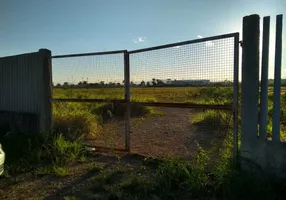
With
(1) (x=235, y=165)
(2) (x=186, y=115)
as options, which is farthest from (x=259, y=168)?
(2) (x=186, y=115)

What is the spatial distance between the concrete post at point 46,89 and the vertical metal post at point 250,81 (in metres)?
4.58

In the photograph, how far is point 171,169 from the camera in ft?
12.6

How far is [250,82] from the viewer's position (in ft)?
11.7

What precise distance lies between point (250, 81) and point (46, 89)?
186 inches

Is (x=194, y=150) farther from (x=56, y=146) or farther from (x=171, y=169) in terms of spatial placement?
(x=56, y=146)

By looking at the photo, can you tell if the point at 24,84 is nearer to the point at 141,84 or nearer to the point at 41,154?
the point at 41,154

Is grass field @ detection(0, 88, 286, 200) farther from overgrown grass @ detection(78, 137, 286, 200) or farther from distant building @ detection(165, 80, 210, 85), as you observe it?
distant building @ detection(165, 80, 210, 85)

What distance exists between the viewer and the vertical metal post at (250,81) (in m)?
3.53

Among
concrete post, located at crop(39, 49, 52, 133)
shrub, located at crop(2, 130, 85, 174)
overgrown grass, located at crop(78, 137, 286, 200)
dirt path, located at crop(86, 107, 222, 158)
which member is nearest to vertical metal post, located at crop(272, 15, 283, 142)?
overgrown grass, located at crop(78, 137, 286, 200)

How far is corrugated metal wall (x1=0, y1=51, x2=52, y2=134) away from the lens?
637 centimetres

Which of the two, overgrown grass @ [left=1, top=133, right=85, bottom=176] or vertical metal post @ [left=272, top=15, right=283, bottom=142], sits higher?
vertical metal post @ [left=272, top=15, right=283, bottom=142]

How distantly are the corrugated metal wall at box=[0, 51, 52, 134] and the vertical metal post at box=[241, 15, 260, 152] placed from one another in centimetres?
463

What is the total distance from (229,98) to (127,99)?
1.99 meters

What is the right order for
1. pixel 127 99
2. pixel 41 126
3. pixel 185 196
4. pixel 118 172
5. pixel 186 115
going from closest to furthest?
pixel 185 196
pixel 118 172
pixel 127 99
pixel 41 126
pixel 186 115
